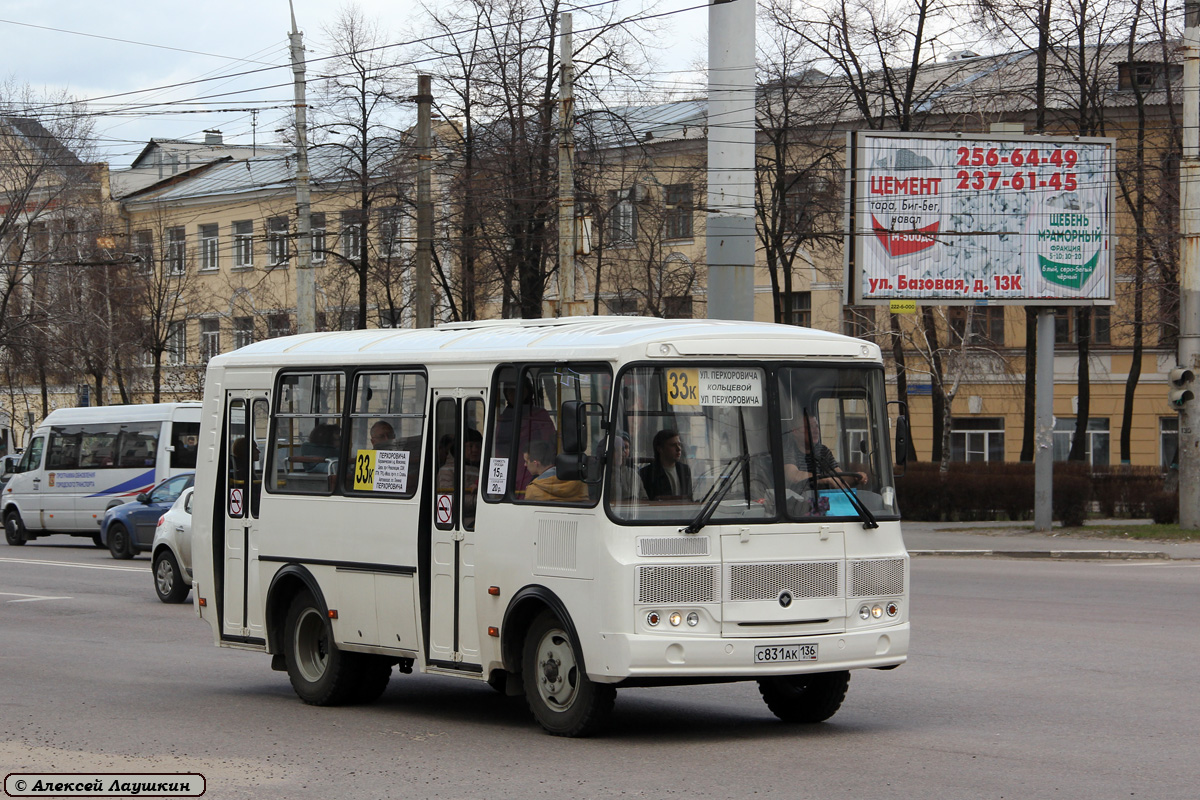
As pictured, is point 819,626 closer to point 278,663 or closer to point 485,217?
point 278,663

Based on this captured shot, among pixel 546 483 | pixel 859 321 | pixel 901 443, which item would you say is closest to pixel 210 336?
pixel 859 321

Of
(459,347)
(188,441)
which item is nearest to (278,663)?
(459,347)

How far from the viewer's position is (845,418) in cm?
929

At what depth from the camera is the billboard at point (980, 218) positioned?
2925 centimetres

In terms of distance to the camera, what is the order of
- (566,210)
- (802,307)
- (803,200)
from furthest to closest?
(802,307) < (803,200) < (566,210)

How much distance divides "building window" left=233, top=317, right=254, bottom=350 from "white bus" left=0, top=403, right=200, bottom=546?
24.4m

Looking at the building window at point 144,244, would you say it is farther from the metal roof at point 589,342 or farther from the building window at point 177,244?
the metal roof at point 589,342

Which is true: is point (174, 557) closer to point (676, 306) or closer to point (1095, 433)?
point (676, 306)

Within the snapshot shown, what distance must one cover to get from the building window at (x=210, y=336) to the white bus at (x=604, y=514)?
169ft

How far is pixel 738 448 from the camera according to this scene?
890 centimetres

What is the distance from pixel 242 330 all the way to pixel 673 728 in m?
51.0

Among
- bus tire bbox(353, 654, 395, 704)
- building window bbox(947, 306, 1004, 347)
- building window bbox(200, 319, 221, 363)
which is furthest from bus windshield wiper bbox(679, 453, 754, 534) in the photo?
building window bbox(200, 319, 221, 363)

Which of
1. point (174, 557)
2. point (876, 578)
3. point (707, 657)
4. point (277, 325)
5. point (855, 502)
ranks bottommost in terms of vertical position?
point (174, 557)

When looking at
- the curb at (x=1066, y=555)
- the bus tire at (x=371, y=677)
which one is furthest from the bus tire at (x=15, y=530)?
→ the bus tire at (x=371, y=677)
